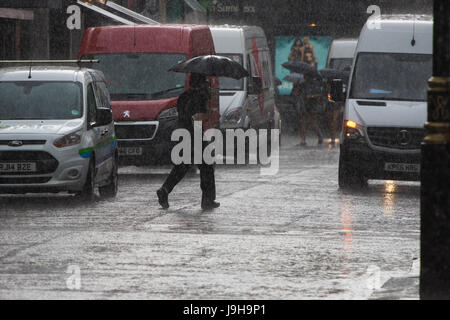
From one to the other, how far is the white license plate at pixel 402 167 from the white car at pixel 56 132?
3900 millimetres

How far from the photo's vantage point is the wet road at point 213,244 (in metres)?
9.05

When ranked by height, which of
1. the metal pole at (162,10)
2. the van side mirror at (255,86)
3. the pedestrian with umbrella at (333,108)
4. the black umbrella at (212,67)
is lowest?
the pedestrian with umbrella at (333,108)

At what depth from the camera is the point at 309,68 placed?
1281 inches

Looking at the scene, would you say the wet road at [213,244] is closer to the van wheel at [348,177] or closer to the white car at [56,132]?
the van wheel at [348,177]

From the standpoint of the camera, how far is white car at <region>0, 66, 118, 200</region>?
15648mm

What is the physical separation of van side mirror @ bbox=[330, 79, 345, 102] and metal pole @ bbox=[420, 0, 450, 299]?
11278mm

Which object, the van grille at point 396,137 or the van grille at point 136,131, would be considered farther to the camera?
the van grille at point 136,131

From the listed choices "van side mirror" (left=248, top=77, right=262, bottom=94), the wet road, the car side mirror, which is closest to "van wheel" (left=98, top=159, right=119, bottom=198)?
the wet road

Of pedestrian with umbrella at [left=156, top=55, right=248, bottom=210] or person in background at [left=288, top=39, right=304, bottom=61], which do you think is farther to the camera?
person in background at [left=288, top=39, right=304, bottom=61]

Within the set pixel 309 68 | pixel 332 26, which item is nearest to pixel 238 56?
pixel 309 68

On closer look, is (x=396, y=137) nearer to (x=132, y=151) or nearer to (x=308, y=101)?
(x=132, y=151)

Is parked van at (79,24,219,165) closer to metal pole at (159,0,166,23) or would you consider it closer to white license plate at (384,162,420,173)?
white license plate at (384,162,420,173)

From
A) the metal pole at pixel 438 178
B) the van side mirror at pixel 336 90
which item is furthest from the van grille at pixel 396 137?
the metal pole at pixel 438 178

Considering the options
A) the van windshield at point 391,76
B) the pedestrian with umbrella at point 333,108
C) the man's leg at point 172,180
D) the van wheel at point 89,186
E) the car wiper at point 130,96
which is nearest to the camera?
the man's leg at point 172,180
